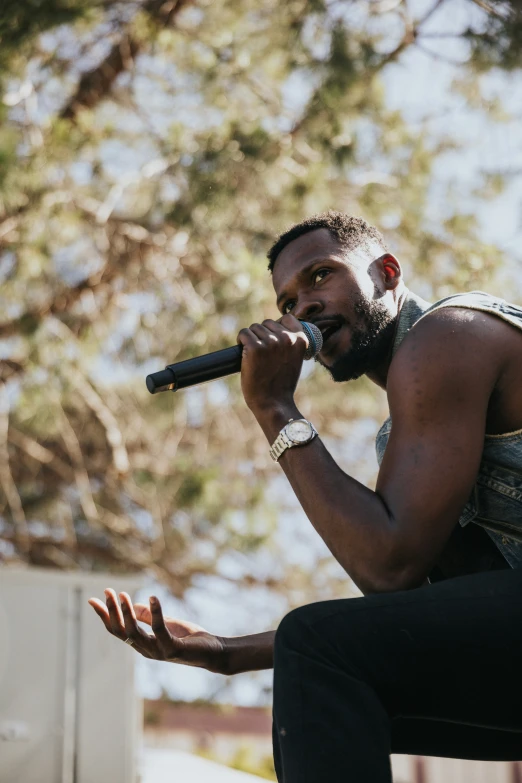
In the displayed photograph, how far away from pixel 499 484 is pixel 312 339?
48 centimetres

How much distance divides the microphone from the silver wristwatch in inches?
10.1

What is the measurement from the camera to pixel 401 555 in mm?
1554

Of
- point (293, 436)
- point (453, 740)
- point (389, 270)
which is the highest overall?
point (389, 270)

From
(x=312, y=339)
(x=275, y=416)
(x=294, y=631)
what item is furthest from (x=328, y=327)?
(x=294, y=631)

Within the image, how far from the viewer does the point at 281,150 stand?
18.9 ft

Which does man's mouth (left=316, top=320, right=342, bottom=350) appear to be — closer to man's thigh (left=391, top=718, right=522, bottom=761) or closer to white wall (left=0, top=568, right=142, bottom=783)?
man's thigh (left=391, top=718, right=522, bottom=761)

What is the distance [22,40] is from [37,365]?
75.6 inches

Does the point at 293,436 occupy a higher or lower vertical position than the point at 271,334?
lower

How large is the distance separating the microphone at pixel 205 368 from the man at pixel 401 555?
76mm

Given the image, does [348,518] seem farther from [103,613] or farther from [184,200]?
[184,200]

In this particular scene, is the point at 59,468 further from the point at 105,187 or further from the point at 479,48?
the point at 479,48

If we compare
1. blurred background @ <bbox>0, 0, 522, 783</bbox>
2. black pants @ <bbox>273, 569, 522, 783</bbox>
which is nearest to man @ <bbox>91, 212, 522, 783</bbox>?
black pants @ <bbox>273, 569, 522, 783</bbox>

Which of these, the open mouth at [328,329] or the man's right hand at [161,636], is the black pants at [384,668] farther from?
the open mouth at [328,329]

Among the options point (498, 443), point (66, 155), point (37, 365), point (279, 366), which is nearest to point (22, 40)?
point (66, 155)
